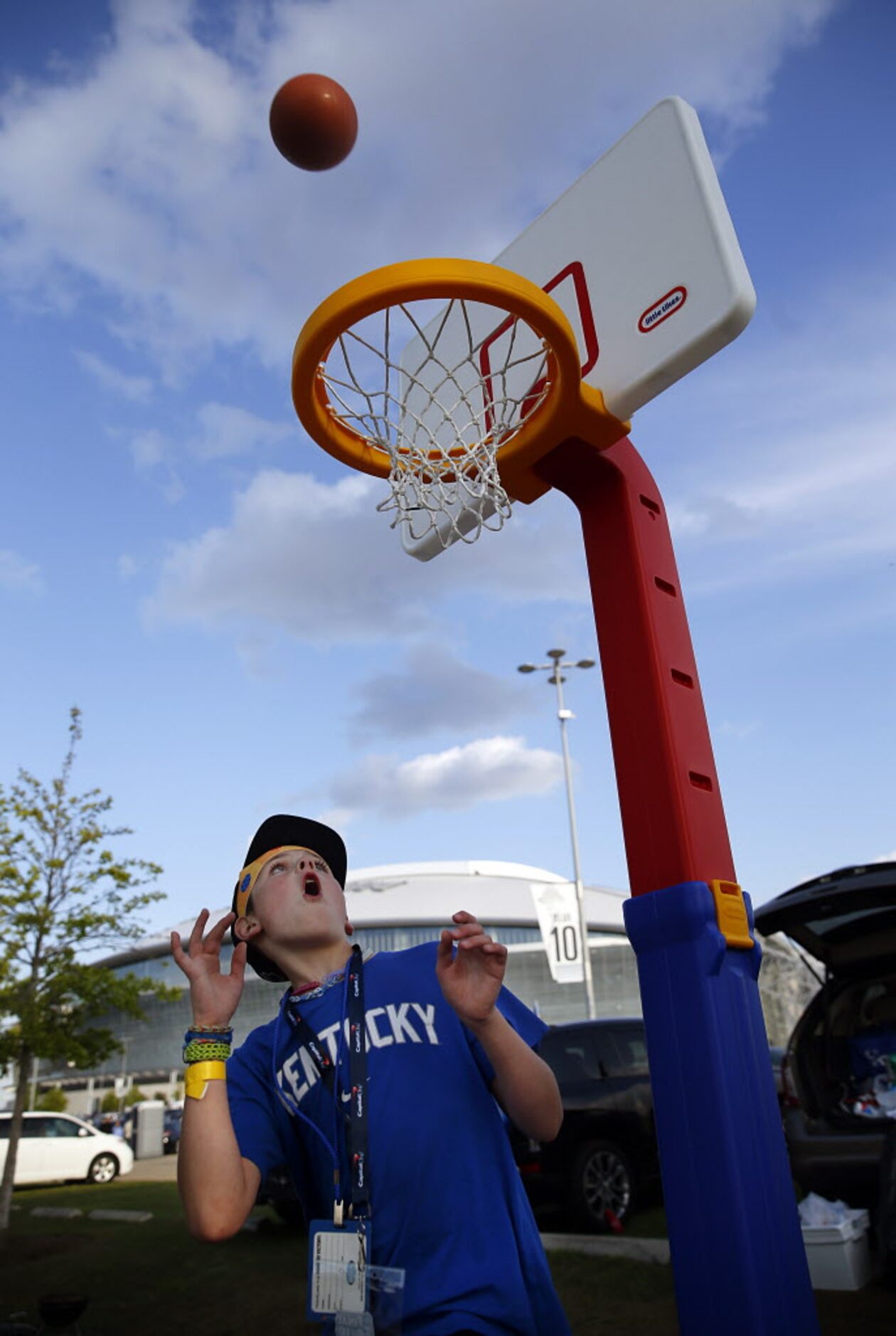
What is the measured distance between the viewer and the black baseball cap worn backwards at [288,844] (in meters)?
2.80

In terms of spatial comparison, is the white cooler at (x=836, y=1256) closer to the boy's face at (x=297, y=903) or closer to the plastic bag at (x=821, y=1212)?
the plastic bag at (x=821, y=1212)

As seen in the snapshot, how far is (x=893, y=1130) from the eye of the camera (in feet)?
18.7

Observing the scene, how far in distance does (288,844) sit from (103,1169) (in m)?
19.5

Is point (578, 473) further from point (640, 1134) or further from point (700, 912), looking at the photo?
point (640, 1134)

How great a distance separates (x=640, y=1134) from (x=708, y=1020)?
5842 millimetres

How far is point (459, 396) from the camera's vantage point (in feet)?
15.2

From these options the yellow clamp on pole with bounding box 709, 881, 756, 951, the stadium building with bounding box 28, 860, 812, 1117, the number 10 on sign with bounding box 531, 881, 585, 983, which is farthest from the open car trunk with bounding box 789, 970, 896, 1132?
the stadium building with bounding box 28, 860, 812, 1117

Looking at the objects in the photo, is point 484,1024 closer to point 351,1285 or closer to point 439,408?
point 351,1285

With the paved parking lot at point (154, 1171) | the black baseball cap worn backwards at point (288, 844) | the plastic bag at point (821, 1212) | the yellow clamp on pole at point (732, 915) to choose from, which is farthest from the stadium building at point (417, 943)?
the black baseball cap worn backwards at point (288, 844)

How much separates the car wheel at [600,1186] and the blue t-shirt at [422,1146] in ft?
20.7

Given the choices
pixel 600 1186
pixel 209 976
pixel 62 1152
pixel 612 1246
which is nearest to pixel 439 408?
pixel 209 976

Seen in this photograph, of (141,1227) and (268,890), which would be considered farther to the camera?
(141,1227)

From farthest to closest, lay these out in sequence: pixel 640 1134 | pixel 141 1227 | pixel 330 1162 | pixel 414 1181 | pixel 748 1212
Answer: pixel 141 1227 < pixel 640 1134 < pixel 748 1212 < pixel 330 1162 < pixel 414 1181

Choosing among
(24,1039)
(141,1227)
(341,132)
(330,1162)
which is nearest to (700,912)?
(330,1162)
